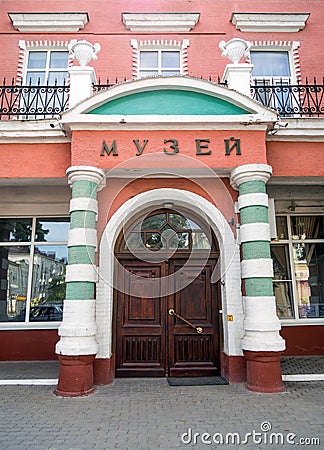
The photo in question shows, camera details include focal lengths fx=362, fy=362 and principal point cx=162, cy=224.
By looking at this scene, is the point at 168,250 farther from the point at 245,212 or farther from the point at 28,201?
the point at 28,201

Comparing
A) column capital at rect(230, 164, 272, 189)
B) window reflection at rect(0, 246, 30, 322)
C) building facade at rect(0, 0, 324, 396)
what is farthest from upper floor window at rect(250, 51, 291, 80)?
window reflection at rect(0, 246, 30, 322)

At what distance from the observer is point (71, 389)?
19.6 feet

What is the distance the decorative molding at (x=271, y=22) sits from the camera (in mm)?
10172

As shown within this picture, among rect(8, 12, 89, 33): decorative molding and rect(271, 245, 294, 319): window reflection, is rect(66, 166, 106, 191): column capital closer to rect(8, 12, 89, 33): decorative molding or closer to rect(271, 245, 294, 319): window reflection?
rect(271, 245, 294, 319): window reflection

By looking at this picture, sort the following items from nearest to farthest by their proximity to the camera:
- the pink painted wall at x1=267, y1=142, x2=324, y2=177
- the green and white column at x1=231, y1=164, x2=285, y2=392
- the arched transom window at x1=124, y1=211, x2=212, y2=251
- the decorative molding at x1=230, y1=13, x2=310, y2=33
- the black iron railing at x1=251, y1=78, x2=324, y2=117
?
the green and white column at x1=231, y1=164, x2=285, y2=392
the pink painted wall at x1=267, y1=142, x2=324, y2=177
the black iron railing at x1=251, y1=78, x2=324, y2=117
the arched transom window at x1=124, y1=211, x2=212, y2=251
the decorative molding at x1=230, y1=13, x2=310, y2=33

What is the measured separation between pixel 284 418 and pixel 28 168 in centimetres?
613

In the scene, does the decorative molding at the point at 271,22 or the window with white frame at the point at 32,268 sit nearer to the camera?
the window with white frame at the point at 32,268

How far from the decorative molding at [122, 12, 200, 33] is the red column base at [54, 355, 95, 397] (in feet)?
29.1

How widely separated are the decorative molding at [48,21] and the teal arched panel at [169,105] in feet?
16.0

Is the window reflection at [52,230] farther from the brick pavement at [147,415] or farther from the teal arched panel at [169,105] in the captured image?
the brick pavement at [147,415]

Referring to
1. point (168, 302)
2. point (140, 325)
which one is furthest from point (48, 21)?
point (140, 325)

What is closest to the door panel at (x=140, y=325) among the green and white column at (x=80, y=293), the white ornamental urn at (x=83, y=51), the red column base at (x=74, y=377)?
the green and white column at (x=80, y=293)

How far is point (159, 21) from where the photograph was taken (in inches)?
401

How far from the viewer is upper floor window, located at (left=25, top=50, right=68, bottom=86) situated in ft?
32.8
